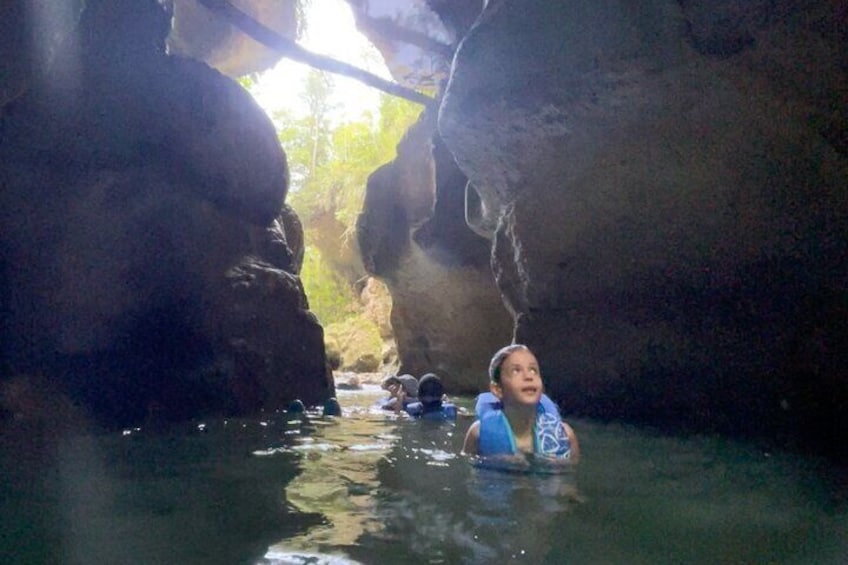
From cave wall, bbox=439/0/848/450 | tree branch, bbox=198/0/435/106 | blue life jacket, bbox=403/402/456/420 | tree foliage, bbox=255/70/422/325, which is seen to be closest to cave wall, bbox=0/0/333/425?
tree branch, bbox=198/0/435/106

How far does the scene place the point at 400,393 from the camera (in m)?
9.01

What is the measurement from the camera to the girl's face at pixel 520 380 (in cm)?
434

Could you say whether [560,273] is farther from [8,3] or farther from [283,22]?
[283,22]

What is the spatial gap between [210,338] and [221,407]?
870 millimetres

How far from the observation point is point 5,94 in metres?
5.21

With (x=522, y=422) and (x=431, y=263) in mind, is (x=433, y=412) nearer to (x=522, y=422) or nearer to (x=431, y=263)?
(x=522, y=422)

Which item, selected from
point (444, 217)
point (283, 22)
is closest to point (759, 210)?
point (444, 217)

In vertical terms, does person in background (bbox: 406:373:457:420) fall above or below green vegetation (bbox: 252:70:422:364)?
below

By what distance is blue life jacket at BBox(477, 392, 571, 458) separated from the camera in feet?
14.4

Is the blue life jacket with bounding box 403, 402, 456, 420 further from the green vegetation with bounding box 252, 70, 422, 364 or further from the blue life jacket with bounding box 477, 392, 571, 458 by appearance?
the green vegetation with bounding box 252, 70, 422, 364

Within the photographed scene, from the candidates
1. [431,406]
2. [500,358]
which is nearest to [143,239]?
[431,406]

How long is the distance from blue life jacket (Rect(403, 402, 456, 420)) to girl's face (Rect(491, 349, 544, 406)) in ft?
11.1

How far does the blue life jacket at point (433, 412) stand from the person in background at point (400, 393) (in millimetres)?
696

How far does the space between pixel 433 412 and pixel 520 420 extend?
348 centimetres
